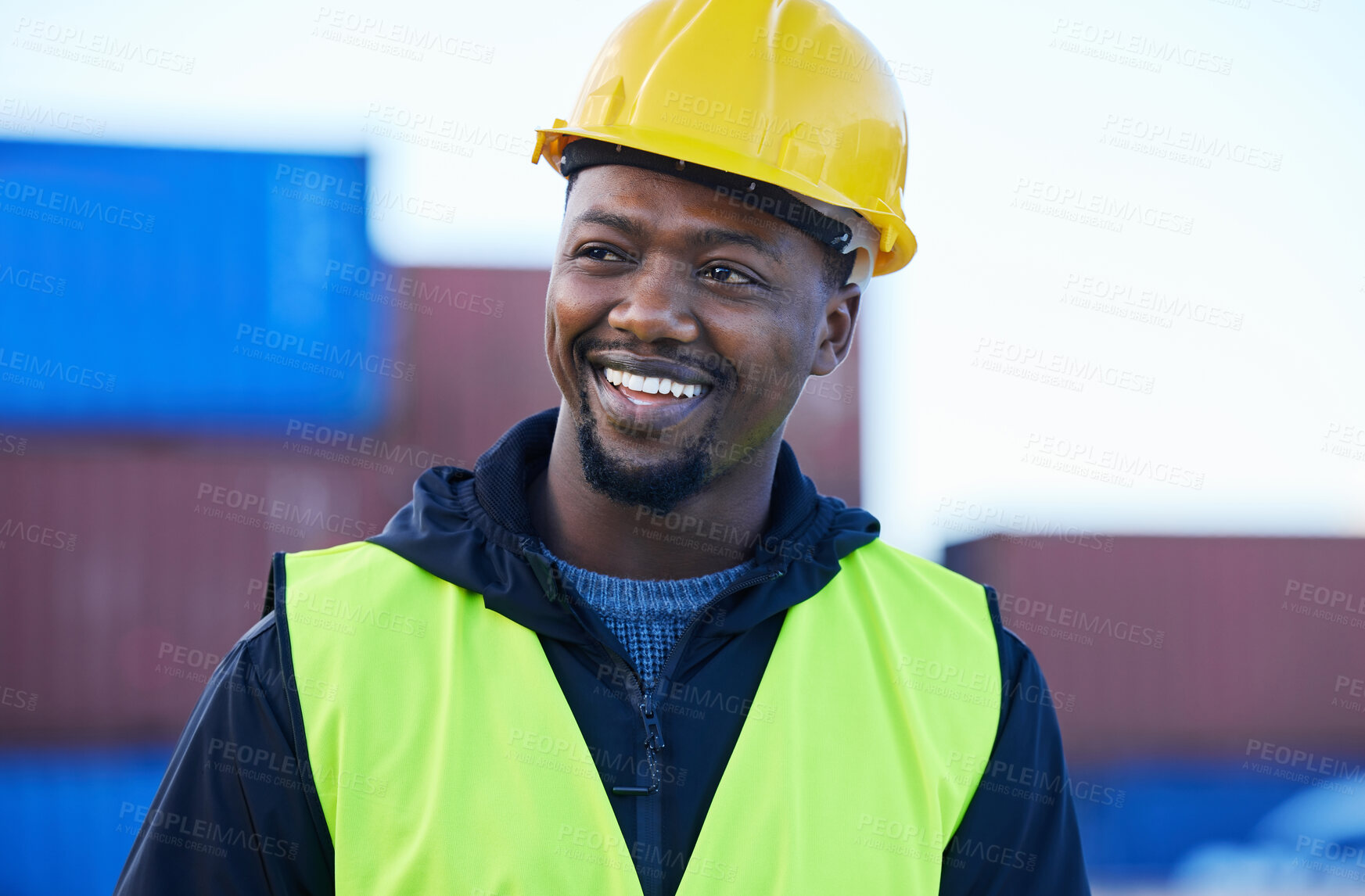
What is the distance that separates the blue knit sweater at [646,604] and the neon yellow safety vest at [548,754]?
17 cm

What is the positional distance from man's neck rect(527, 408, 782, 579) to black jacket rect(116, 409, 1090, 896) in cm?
7

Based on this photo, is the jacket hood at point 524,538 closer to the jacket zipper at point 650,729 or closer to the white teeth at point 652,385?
the jacket zipper at point 650,729

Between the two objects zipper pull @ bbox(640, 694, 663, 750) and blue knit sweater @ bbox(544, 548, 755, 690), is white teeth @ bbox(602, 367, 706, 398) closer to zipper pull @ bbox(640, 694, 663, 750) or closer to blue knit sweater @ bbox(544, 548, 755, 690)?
blue knit sweater @ bbox(544, 548, 755, 690)

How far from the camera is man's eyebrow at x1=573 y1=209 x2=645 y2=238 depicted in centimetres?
176

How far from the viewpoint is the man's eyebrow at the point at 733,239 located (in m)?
1.76

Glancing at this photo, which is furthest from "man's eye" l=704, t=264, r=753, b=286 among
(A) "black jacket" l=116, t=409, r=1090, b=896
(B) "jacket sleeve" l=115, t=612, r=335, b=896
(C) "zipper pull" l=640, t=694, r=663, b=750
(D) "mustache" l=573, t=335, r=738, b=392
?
(B) "jacket sleeve" l=115, t=612, r=335, b=896

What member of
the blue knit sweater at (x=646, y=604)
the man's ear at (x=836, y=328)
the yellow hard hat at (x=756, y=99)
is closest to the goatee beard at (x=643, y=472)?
the blue knit sweater at (x=646, y=604)

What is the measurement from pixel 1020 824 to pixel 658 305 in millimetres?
1093

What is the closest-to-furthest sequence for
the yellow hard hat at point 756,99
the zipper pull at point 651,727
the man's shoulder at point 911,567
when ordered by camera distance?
the zipper pull at point 651,727 < the yellow hard hat at point 756,99 < the man's shoulder at point 911,567

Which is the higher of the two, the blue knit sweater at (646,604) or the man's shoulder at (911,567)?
the man's shoulder at (911,567)

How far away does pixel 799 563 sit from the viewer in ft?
6.14

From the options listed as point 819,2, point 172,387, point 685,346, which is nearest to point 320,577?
point 685,346

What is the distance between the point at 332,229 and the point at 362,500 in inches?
80.9

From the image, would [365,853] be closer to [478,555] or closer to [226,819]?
[226,819]
